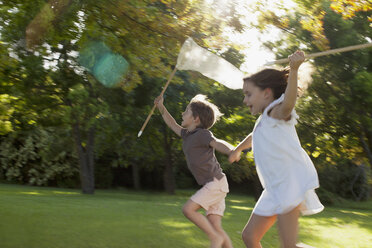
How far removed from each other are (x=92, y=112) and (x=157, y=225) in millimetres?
11652

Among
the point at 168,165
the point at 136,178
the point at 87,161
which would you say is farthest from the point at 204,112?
the point at 136,178

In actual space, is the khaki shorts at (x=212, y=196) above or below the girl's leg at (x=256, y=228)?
above

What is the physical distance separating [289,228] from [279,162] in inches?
18.8

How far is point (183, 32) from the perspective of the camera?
725 cm

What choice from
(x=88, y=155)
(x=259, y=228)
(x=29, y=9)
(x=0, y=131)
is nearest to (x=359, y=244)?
(x=259, y=228)

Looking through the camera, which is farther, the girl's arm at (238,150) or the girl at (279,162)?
the girl's arm at (238,150)

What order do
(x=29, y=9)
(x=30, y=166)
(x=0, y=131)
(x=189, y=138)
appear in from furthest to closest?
(x=30, y=166) → (x=0, y=131) → (x=29, y=9) → (x=189, y=138)

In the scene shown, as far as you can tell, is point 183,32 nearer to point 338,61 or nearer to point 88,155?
point 338,61

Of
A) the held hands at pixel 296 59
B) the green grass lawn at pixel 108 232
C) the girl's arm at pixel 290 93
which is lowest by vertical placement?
the green grass lawn at pixel 108 232

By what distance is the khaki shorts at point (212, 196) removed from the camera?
4.61 meters

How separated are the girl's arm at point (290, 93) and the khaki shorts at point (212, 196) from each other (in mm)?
1484

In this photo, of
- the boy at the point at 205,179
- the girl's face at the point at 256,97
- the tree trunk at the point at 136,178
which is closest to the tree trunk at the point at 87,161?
the tree trunk at the point at 136,178

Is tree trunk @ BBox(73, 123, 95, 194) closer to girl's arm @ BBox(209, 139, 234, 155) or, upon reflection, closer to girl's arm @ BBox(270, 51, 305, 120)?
girl's arm @ BBox(209, 139, 234, 155)

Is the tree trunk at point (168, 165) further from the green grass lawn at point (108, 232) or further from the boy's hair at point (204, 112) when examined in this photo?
the boy's hair at point (204, 112)
